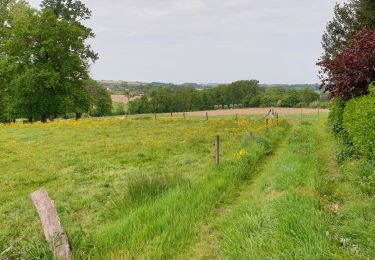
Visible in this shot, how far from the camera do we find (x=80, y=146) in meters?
19.2

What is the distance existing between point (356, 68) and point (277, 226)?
1032 cm

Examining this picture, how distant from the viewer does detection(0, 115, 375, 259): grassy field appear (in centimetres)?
530

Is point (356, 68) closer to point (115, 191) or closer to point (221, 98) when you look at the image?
point (115, 191)

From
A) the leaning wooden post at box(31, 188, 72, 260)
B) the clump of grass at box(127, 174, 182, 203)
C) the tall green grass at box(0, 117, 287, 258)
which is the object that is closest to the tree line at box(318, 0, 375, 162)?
the tall green grass at box(0, 117, 287, 258)

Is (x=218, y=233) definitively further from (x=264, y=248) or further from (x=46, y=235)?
(x=46, y=235)

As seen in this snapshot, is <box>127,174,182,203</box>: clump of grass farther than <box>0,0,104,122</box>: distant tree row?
No

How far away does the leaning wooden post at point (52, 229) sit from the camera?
5.16 m

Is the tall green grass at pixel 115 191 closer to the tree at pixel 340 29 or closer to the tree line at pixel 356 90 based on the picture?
the tree line at pixel 356 90

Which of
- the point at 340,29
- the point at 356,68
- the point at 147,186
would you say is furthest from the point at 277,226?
the point at 340,29

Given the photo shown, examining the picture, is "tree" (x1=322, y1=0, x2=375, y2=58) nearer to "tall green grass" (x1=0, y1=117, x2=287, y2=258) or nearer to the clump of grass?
"tall green grass" (x1=0, y1=117, x2=287, y2=258)

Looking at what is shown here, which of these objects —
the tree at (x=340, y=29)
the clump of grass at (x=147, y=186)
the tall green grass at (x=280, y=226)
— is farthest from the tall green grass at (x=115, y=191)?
the tree at (x=340, y=29)

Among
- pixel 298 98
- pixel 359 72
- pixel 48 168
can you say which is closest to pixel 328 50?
pixel 359 72

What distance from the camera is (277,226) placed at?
5.68m

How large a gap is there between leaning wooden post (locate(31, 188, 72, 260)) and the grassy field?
22 cm
